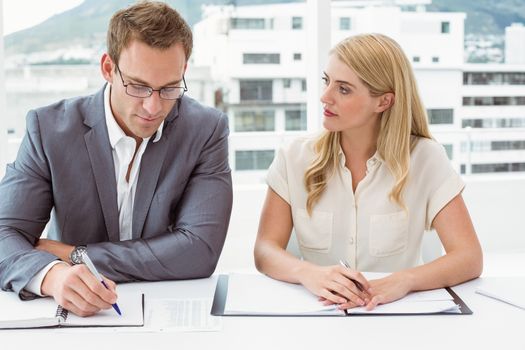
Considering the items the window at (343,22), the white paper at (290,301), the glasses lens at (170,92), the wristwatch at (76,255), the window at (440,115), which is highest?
the window at (343,22)

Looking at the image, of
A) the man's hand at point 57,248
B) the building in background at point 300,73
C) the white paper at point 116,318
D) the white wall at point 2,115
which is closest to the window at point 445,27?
the building in background at point 300,73

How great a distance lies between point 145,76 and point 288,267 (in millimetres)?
620

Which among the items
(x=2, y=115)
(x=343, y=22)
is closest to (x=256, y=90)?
(x=343, y=22)

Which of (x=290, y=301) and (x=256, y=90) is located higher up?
(x=256, y=90)

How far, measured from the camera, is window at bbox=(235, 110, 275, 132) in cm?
501

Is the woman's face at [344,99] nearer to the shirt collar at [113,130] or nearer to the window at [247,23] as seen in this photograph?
the shirt collar at [113,130]

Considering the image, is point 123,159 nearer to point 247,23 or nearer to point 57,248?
point 57,248

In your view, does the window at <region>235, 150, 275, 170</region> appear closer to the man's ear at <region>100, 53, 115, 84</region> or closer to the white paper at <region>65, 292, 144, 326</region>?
the man's ear at <region>100, 53, 115, 84</region>

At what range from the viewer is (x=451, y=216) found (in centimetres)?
211

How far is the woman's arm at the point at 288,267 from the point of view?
5.64 feet

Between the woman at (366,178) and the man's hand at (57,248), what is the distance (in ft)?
1.72

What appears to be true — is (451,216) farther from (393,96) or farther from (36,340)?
(36,340)

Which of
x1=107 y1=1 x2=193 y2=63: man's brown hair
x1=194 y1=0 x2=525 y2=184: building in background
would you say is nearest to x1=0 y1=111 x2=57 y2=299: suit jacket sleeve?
x1=107 y1=1 x2=193 y2=63: man's brown hair

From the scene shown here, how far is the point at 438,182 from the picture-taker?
2.16m
